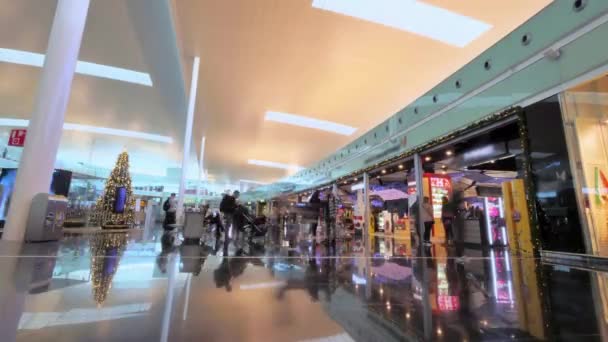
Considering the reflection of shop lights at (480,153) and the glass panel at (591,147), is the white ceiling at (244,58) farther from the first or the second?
the glass panel at (591,147)

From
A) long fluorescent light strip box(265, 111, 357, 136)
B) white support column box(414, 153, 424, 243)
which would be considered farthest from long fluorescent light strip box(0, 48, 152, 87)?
white support column box(414, 153, 424, 243)

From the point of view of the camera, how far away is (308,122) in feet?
44.7

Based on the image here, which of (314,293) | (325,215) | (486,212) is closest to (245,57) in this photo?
(325,215)

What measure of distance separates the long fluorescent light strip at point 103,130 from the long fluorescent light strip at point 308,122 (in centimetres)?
781

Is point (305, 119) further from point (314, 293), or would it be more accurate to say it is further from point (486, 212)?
point (314, 293)

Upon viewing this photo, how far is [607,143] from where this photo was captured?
421 centimetres

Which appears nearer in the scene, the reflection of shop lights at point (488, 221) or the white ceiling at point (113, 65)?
the white ceiling at point (113, 65)

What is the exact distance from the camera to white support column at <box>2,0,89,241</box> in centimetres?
404

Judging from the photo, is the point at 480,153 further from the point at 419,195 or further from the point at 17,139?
the point at 17,139

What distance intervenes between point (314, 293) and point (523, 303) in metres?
1.26

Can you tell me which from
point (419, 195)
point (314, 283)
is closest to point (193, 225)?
point (314, 283)

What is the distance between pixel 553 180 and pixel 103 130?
1858 cm

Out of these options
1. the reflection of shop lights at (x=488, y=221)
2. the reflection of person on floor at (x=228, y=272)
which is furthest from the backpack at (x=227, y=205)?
the reflection of shop lights at (x=488, y=221)

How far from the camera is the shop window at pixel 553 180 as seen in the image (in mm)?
4008
